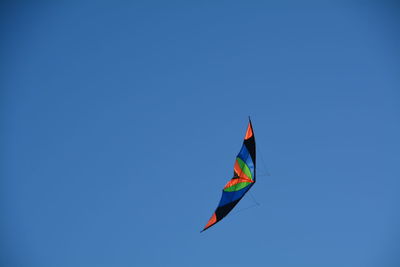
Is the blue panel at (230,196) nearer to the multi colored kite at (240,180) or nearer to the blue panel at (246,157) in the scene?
the multi colored kite at (240,180)

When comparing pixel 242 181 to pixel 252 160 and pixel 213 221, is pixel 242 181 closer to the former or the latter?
pixel 252 160

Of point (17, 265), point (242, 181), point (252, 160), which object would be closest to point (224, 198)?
point (242, 181)

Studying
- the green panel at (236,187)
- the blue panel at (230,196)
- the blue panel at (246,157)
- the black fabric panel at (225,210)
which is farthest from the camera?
the blue panel at (246,157)

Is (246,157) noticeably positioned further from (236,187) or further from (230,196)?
(230,196)

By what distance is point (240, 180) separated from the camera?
13859mm

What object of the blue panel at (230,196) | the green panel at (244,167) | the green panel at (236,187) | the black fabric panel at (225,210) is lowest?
the black fabric panel at (225,210)

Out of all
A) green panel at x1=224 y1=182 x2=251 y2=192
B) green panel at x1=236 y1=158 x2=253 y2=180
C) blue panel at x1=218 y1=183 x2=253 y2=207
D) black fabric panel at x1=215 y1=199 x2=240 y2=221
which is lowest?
black fabric panel at x1=215 y1=199 x2=240 y2=221

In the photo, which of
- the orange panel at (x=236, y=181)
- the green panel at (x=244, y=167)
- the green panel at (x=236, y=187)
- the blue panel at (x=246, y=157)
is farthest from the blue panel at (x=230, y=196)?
the blue panel at (x=246, y=157)

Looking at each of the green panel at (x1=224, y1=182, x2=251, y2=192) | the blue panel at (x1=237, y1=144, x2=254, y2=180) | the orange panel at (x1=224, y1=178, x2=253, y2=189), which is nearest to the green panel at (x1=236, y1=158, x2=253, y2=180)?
the blue panel at (x1=237, y1=144, x2=254, y2=180)

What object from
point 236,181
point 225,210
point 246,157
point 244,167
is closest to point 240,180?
point 236,181

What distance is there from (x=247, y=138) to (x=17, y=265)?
29.0m

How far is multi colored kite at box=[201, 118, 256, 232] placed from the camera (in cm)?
1268

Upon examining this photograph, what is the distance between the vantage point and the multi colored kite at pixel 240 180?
12.7 meters

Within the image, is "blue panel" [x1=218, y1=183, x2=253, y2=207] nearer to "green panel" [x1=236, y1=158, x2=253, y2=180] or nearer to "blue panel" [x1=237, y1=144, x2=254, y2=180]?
"green panel" [x1=236, y1=158, x2=253, y2=180]
